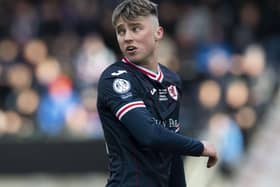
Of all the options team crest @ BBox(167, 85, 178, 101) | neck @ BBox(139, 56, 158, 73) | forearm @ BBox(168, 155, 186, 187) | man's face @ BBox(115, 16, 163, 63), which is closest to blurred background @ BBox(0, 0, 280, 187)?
forearm @ BBox(168, 155, 186, 187)

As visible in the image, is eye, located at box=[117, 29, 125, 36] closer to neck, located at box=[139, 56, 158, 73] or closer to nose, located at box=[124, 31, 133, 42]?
nose, located at box=[124, 31, 133, 42]

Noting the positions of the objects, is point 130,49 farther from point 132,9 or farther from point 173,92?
point 173,92

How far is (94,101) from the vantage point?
1358cm

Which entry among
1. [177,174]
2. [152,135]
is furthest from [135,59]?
[177,174]

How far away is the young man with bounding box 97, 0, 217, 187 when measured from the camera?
475cm

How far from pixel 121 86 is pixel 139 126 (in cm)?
22

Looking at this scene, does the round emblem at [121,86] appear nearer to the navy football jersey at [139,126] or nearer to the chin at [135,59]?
the navy football jersey at [139,126]

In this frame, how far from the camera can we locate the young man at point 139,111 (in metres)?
4.75

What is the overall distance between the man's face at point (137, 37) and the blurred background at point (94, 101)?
23.8ft

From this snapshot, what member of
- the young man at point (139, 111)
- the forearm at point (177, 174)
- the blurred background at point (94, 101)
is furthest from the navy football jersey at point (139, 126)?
the blurred background at point (94, 101)

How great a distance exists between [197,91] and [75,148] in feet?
6.14

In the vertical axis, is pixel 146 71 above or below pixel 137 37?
below

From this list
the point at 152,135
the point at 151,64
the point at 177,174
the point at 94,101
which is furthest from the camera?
the point at 94,101

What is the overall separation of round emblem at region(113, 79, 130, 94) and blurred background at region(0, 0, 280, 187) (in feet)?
24.0
